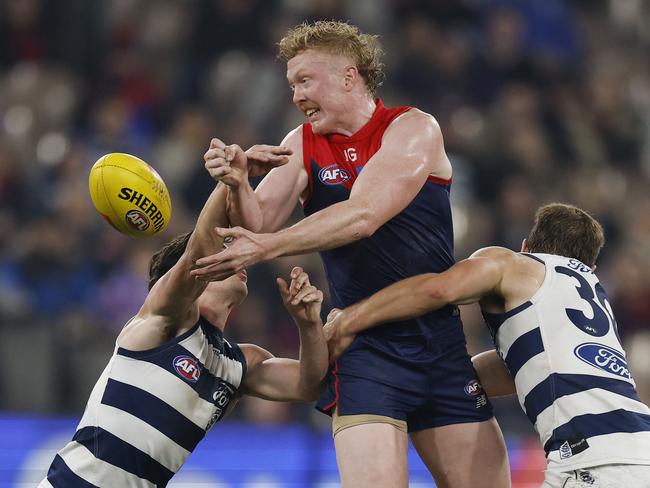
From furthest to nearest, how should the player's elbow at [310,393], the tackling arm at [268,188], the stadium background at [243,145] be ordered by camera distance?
the stadium background at [243,145], the player's elbow at [310,393], the tackling arm at [268,188]

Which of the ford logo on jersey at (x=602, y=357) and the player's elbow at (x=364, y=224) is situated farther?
the ford logo on jersey at (x=602, y=357)

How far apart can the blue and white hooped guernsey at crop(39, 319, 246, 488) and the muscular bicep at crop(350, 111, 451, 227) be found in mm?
1034

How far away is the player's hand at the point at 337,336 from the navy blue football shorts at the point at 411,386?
0.11 ft

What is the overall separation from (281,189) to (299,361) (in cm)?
84

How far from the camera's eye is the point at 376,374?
15.9 ft

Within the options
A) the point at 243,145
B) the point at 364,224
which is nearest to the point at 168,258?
the point at 364,224

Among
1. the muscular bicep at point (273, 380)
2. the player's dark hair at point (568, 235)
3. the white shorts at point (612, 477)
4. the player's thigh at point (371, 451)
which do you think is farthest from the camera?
the muscular bicep at point (273, 380)

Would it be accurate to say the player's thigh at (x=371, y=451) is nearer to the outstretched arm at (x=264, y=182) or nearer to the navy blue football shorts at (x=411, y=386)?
the navy blue football shorts at (x=411, y=386)

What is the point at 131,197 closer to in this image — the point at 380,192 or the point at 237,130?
the point at 380,192

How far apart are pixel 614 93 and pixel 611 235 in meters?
2.14

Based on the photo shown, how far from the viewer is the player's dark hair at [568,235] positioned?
5031 mm

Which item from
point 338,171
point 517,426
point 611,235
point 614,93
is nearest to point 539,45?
point 614,93

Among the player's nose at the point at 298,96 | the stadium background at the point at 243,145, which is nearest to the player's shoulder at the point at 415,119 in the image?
the player's nose at the point at 298,96

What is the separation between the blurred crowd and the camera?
9023mm
